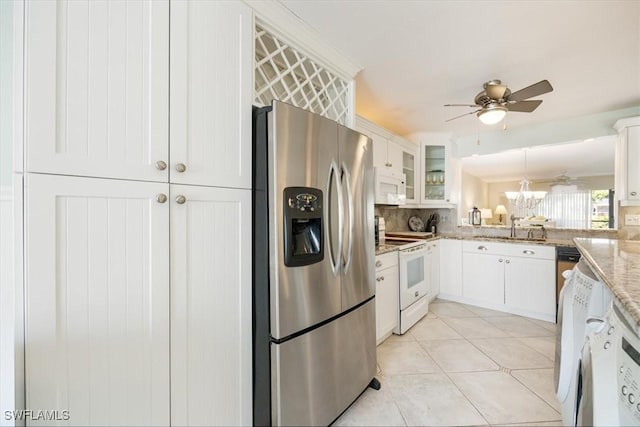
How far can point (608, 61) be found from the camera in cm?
193

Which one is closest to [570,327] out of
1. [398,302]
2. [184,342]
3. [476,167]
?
[398,302]

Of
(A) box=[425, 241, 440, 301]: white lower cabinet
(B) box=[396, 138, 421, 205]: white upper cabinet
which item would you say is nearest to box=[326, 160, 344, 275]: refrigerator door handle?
(A) box=[425, 241, 440, 301]: white lower cabinet

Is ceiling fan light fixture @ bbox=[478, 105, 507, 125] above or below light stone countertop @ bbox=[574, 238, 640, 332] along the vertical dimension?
above

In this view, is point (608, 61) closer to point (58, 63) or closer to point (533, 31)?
point (533, 31)

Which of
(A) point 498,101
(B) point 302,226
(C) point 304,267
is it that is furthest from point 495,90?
(C) point 304,267

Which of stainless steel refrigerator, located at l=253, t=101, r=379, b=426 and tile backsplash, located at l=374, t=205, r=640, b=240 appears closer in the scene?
stainless steel refrigerator, located at l=253, t=101, r=379, b=426

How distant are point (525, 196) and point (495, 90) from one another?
10.6 ft

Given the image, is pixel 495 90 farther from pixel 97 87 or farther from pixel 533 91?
pixel 97 87

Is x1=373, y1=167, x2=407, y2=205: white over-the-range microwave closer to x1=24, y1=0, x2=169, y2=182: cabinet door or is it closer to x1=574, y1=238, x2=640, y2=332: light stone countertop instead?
x1=574, y1=238, x2=640, y2=332: light stone countertop

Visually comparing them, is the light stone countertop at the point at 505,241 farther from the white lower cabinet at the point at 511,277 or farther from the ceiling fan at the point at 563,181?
the ceiling fan at the point at 563,181

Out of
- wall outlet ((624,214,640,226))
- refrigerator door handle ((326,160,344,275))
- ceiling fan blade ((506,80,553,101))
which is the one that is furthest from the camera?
wall outlet ((624,214,640,226))

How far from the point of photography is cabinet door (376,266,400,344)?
219 cm

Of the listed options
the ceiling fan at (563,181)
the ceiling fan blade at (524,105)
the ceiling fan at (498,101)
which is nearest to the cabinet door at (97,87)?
the ceiling fan at (498,101)

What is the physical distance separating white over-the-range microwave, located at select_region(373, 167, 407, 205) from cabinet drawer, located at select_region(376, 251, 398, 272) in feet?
1.90
